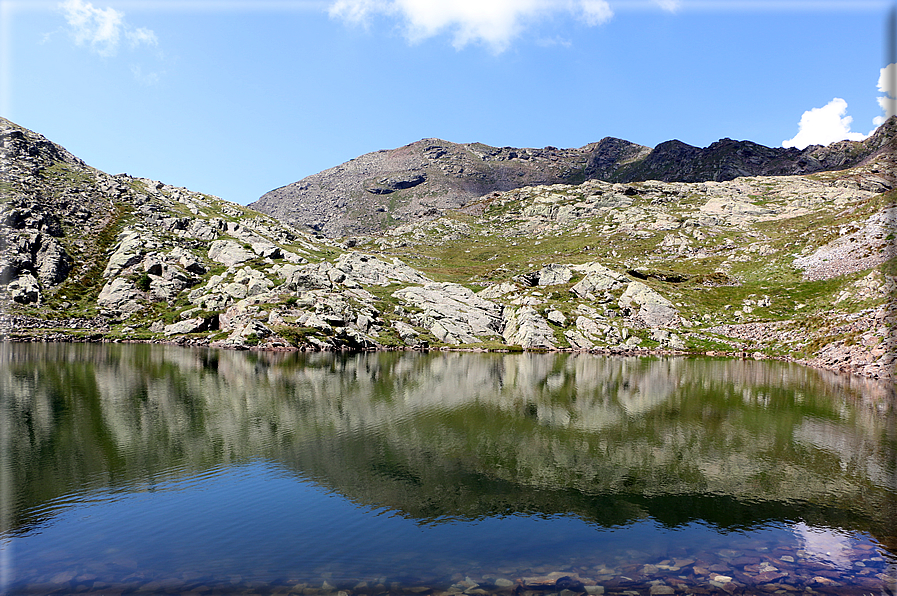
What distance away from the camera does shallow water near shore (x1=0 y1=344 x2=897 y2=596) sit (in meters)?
20.2

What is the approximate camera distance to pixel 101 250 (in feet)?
575

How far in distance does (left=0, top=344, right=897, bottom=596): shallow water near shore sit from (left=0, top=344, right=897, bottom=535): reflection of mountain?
26cm

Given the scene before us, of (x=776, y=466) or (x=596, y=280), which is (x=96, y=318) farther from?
(x=776, y=466)

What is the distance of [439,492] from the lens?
29516 mm

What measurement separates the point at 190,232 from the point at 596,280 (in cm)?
16432

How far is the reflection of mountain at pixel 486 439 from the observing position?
29.0 metres

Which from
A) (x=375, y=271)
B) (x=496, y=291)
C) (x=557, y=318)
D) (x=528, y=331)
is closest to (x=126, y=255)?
(x=375, y=271)

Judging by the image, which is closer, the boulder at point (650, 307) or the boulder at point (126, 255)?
the boulder at point (650, 307)

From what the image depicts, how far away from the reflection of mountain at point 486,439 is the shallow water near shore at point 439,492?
26 centimetres

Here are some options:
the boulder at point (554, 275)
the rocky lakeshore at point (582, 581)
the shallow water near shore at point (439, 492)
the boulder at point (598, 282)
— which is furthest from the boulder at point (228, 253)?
the rocky lakeshore at point (582, 581)

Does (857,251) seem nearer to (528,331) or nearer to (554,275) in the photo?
(554,275)

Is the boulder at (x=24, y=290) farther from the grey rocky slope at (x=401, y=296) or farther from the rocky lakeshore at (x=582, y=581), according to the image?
the rocky lakeshore at (x=582, y=581)

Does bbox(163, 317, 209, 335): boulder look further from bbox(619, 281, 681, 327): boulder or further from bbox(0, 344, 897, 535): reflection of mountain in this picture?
bbox(619, 281, 681, 327): boulder

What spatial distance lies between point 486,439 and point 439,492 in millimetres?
13411
